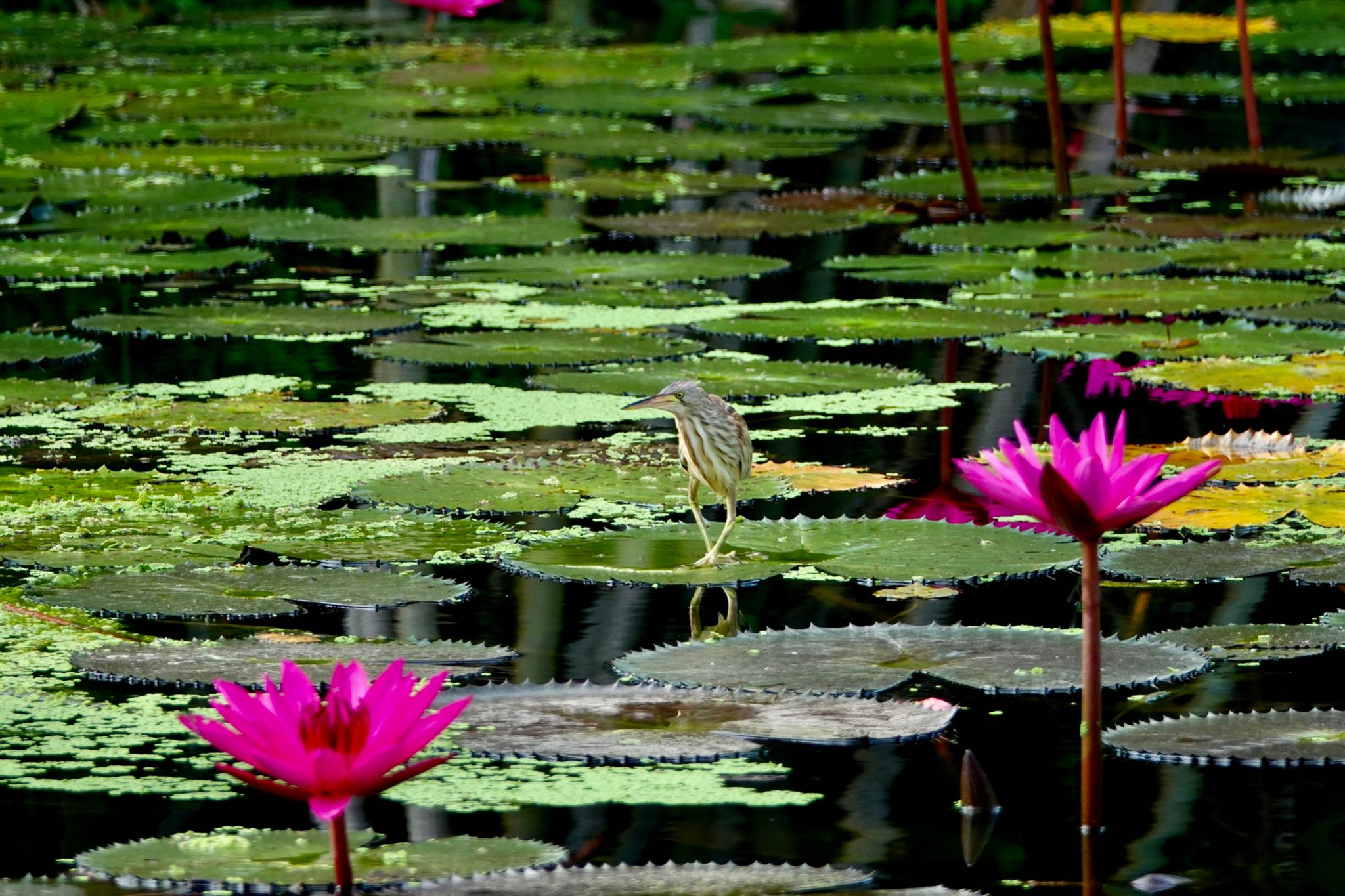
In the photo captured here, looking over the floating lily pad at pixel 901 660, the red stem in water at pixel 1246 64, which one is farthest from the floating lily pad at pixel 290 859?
the red stem in water at pixel 1246 64

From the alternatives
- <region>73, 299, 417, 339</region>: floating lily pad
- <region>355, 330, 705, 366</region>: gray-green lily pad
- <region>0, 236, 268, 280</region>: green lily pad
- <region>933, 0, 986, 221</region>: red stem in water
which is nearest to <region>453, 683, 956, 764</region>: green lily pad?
<region>355, 330, 705, 366</region>: gray-green lily pad

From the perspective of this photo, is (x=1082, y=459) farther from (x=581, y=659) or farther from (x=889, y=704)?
(x=581, y=659)

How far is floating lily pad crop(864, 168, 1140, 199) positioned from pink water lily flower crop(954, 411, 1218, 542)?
513 cm

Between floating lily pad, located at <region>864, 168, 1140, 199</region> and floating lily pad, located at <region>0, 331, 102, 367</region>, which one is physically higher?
floating lily pad, located at <region>864, 168, 1140, 199</region>

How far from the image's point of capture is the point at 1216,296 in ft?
17.4

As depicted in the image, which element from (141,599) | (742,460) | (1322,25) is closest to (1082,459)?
(742,460)

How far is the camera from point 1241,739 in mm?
2268

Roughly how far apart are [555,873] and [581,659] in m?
0.80

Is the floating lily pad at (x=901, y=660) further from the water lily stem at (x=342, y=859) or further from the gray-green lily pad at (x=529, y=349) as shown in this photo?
the gray-green lily pad at (x=529, y=349)

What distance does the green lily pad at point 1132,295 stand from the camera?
518 cm

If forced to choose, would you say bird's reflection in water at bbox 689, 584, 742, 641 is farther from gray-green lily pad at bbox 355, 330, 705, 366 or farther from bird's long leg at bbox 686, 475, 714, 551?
gray-green lily pad at bbox 355, 330, 705, 366

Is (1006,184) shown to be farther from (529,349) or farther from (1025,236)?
(529,349)

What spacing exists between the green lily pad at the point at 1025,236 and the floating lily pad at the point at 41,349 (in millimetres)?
2587

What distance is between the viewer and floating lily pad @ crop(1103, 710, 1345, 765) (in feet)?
7.29
